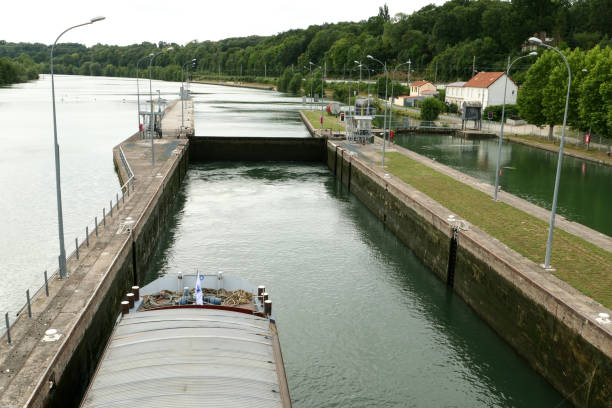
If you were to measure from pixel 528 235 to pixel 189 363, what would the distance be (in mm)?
18129

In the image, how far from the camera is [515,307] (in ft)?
63.7

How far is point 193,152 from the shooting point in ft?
189

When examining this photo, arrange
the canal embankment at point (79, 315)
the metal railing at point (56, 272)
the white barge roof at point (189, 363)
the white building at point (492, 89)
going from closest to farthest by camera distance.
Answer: the white barge roof at point (189, 363), the canal embankment at point (79, 315), the metal railing at point (56, 272), the white building at point (492, 89)

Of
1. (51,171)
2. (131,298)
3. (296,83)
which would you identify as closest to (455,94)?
(51,171)

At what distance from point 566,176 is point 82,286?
1800 inches

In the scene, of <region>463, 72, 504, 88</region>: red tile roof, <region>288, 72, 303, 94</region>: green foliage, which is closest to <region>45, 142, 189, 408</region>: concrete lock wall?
<region>463, 72, 504, 88</region>: red tile roof

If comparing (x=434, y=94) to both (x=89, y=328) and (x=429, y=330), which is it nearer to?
(x=429, y=330)

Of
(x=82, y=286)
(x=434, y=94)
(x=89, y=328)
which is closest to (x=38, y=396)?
(x=89, y=328)

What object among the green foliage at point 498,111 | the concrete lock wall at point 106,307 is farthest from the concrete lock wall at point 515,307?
the green foliage at point 498,111

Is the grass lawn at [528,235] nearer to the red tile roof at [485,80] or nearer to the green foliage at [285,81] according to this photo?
the red tile roof at [485,80]

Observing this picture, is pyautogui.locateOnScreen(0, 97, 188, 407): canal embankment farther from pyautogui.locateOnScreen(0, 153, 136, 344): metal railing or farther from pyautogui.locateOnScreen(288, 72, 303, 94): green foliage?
pyautogui.locateOnScreen(288, 72, 303, 94): green foliage

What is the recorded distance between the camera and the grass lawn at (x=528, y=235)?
19266mm

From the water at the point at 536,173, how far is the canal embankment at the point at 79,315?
26415 millimetres

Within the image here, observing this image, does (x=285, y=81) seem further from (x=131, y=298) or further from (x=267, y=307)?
(x=267, y=307)
